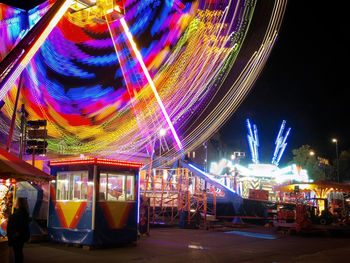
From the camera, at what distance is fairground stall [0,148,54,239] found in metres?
12.2

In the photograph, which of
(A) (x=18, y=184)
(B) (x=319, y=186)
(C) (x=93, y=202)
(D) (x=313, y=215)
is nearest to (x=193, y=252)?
(C) (x=93, y=202)

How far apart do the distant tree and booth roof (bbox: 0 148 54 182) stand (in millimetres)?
59345

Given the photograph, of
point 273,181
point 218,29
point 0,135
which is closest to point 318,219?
point 218,29

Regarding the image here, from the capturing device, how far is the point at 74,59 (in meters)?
23.4

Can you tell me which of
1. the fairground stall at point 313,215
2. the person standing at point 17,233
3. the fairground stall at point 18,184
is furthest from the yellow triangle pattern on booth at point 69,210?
the fairground stall at point 313,215

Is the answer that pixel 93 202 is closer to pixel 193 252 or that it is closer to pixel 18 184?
pixel 193 252

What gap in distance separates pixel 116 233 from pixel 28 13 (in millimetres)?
13121

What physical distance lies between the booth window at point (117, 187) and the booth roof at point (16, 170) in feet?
6.06

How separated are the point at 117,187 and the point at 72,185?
160 centimetres

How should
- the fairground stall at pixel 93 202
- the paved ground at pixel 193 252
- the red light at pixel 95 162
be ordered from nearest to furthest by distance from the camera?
1. the paved ground at pixel 193 252
2. the fairground stall at pixel 93 202
3. the red light at pixel 95 162

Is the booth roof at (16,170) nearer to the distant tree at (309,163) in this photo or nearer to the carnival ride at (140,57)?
the carnival ride at (140,57)

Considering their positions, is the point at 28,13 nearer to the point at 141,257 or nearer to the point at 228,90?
the point at 228,90

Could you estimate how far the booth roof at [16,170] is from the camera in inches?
473

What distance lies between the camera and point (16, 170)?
39.7 feet
